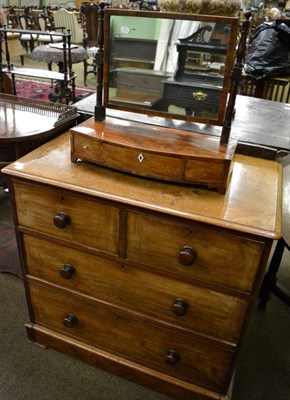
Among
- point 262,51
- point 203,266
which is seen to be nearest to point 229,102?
point 203,266

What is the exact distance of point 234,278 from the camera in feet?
3.34

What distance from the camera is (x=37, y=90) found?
516cm

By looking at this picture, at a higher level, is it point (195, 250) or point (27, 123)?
point (27, 123)

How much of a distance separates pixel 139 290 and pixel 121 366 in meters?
0.44

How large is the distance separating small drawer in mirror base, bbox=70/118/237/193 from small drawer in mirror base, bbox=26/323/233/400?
2.62ft

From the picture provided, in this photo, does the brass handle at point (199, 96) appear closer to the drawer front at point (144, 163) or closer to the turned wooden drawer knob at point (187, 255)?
the drawer front at point (144, 163)

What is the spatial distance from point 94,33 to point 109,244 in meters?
5.80

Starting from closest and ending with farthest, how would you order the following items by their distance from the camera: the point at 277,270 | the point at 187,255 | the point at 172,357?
the point at 187,255 < the point at 172,357 < the point at 277,270

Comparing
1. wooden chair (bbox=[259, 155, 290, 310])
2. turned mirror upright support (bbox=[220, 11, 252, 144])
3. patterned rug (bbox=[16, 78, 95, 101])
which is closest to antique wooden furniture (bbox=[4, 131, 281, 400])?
turned mirror upright support (bbox=[220, 11, 252, 144])

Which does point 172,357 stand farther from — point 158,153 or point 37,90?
point 37,90

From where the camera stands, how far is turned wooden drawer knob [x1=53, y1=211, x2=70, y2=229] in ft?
3.75

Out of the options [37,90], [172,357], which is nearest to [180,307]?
[172,357]

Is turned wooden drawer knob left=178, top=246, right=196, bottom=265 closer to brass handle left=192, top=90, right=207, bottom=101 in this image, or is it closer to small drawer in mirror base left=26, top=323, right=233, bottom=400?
brass handle left=192, top=90, right=207, bottom=101

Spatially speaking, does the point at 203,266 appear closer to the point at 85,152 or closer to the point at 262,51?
the point at 85,152
